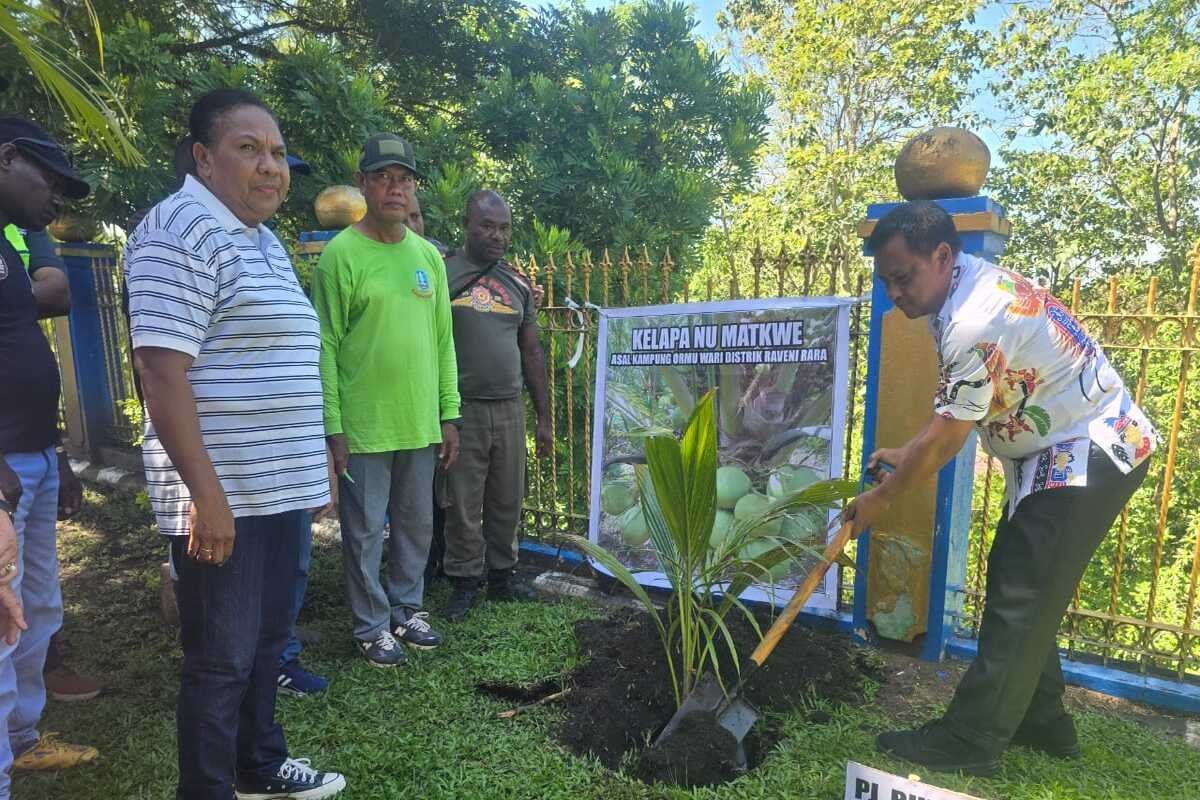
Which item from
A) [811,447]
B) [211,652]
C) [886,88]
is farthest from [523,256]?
[886,88]

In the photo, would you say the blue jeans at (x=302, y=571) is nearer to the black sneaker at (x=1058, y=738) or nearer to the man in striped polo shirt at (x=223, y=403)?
the man in striped polo shirt at (x=223, y=403)

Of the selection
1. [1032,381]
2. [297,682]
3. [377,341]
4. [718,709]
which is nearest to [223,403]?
[377,341]

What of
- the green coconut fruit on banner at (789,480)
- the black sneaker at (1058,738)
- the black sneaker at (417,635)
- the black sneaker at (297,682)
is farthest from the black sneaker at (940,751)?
the black sneaker at (297,682)

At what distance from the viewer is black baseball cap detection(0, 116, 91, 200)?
7.89 feet

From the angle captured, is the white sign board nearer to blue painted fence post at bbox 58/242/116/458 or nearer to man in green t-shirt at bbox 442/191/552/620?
man in green t-shirt at bbox 442/191/552/620

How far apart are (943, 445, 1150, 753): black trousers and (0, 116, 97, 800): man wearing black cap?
2987 millimetres

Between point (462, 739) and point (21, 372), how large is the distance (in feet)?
6.33

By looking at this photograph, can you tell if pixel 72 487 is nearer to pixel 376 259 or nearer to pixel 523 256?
pixel 376 259

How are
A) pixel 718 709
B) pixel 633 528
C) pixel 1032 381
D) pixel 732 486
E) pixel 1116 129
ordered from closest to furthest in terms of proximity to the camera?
pixel 1032 381, pixel 718 709, pixel 732 486, pixel 633 528, pixel 1116 129

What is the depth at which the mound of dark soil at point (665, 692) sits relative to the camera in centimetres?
239

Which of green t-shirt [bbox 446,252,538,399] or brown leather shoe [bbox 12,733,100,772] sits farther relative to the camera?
green t-shirt [bbox 446,252,538,399]

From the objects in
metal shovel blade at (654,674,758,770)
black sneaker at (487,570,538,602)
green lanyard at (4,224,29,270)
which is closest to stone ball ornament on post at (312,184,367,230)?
green lanyard at (4,224,29,270)

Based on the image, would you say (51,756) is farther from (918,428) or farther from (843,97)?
(843,97)

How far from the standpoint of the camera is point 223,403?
1844mm
